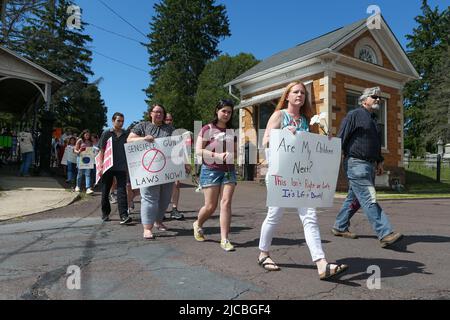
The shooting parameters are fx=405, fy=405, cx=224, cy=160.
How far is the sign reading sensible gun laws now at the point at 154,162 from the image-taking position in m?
5.61

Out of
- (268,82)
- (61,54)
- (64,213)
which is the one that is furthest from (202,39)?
(64,213)

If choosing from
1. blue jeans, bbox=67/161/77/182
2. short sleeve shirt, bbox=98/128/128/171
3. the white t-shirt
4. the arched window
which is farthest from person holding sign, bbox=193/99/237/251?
the arched window

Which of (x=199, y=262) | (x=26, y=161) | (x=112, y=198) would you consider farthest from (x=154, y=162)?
(x=26, y=161)

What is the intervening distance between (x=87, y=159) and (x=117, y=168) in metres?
4.17

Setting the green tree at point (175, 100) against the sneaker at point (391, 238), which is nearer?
the sneaker at point (391, 238)

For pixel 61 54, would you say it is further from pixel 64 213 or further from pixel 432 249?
pixel 432 249

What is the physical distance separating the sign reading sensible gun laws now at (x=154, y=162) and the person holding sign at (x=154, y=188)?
0.32 ft

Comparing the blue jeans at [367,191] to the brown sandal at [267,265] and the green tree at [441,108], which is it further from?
the green tree at [441,108]

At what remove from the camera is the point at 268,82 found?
17.1 m

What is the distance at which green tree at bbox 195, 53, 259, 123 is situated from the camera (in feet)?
133

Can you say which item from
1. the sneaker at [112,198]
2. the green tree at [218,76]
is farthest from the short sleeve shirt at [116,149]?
the green tree at [218,76]

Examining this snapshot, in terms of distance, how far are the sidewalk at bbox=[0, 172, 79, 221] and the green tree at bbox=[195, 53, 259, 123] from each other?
95.5 ft

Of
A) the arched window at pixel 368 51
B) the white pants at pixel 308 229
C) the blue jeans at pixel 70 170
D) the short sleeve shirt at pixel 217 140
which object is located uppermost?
Result: the arched window at pixel 368 51

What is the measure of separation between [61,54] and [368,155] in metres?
45.2
